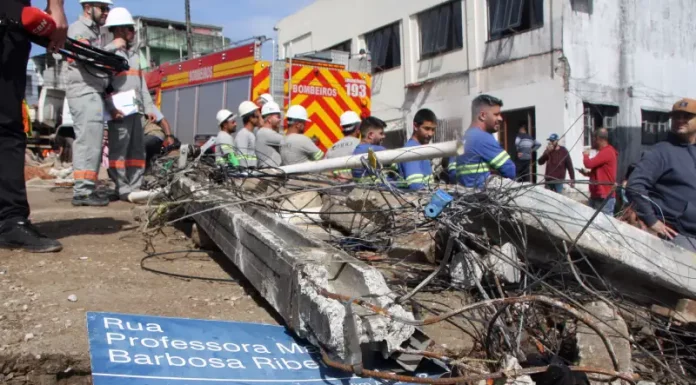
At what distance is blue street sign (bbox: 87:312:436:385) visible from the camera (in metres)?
1.98

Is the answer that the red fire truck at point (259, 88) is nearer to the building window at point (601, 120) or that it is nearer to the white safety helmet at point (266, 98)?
the white safety helmet at point (266, 98)

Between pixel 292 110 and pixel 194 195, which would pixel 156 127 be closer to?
pixel 292 110

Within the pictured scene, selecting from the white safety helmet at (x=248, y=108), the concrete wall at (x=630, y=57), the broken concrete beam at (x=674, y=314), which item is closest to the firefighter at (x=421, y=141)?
the broken concrete beam at (x=674, y=314)

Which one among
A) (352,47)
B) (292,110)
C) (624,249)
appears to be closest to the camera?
(624,249)

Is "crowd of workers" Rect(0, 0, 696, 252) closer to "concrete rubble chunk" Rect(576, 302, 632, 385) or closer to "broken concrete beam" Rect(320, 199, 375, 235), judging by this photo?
"broken concrete beam" Rect(320, 199, 375, 235)

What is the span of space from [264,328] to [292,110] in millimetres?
4993

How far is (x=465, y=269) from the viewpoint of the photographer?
9.87 ft

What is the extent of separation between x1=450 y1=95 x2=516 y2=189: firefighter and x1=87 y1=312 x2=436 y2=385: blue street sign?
7.47ft

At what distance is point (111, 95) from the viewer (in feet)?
18.0

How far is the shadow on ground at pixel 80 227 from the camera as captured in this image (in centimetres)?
387

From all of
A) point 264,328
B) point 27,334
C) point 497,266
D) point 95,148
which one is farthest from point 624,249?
point 95,148

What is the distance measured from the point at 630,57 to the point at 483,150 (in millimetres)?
11799

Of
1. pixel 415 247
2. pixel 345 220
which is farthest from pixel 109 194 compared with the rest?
pixel 415 247

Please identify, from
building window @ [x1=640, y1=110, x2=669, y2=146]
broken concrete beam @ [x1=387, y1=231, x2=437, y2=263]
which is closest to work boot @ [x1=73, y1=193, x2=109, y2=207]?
broken concrete beam @ [x1=387, y1=231, x2=437, y2=263]
